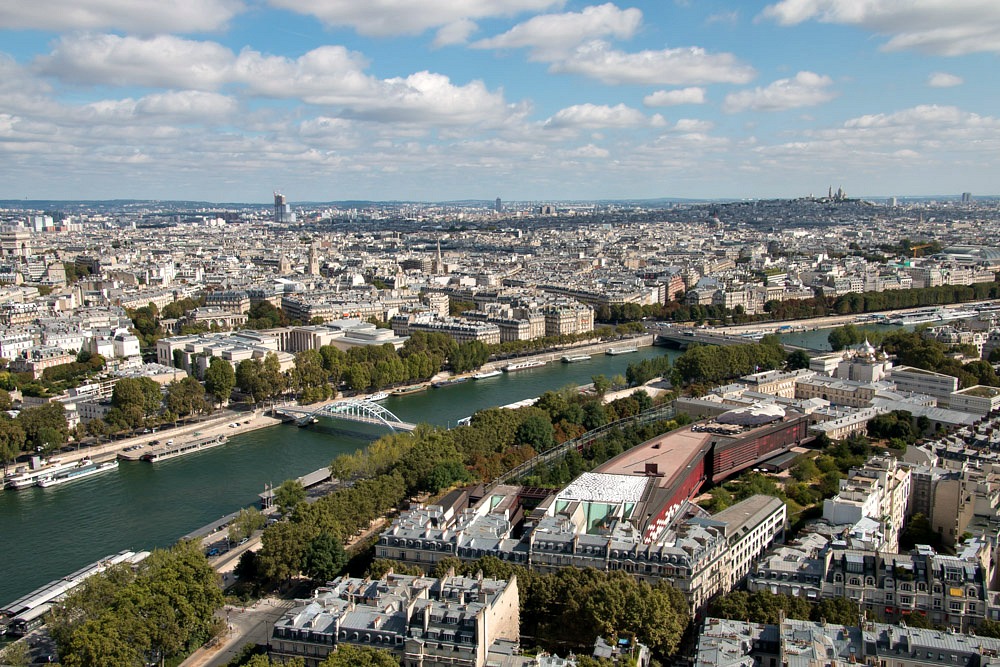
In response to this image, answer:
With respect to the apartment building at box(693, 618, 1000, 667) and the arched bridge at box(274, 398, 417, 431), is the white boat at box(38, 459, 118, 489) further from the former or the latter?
the apartment building at box(693, 618, 1000, 667)

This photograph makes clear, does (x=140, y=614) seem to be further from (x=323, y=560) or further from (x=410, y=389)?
(x=410, y=389)

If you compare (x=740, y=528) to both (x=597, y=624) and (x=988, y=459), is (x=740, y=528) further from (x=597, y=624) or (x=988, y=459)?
(x=988, y=459)

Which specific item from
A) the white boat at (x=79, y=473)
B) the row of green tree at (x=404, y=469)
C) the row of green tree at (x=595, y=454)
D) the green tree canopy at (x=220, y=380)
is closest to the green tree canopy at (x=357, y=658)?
the row of green tree at (x=404, y=469)

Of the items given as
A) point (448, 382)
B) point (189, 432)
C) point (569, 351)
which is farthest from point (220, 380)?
point (569, 351)

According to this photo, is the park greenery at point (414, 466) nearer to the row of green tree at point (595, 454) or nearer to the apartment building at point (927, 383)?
the row of green tree at point (595, 454)

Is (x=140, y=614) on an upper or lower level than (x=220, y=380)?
lower

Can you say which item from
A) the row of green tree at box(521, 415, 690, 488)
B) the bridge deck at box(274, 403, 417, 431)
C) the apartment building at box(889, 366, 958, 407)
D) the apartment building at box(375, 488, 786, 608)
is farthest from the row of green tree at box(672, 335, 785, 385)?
the apartment building at box(375, 488, 786, 608)

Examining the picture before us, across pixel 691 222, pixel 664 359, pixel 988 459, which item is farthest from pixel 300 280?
pixel 691 222
